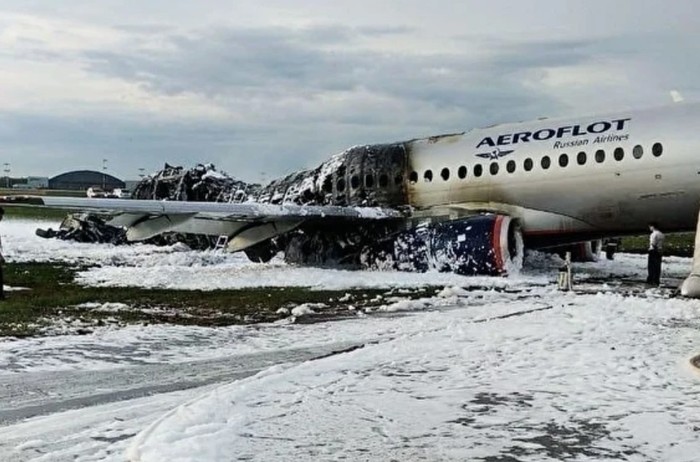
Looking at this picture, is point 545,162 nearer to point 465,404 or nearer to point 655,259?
point 655,259

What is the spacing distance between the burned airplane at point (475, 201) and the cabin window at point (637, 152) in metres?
0.02

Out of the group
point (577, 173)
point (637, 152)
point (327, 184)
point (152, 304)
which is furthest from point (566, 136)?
point (152, 304)

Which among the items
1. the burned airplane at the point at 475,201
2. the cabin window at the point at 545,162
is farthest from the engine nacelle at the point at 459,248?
the cabin window at the point at 545,162

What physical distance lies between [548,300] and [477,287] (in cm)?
243

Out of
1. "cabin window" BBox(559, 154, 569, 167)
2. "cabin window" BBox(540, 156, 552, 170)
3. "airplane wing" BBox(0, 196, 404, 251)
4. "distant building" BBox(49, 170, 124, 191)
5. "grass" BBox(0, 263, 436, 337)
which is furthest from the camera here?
"distant building" BBox(49, 170, 124, 191)

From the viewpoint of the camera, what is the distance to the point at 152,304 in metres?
14.4

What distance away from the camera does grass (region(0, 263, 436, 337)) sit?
12.2 m

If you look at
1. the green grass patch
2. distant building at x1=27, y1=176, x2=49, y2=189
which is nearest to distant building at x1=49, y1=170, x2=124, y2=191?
distant building at x1=27, y1=176, x2=49, y2=189

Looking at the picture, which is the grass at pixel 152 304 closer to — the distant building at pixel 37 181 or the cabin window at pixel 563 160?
the cabin window at pixel 563 160

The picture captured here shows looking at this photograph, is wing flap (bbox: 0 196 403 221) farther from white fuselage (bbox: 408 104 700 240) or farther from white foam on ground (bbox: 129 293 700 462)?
white foam on ground (bbox: 129 293 700 462)

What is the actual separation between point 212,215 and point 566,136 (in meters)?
8.02

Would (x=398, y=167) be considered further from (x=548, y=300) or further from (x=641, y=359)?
(x=641, y=359)

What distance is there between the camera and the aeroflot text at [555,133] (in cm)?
1844

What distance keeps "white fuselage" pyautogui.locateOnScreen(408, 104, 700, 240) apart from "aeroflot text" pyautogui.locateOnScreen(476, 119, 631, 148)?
0.02 m
